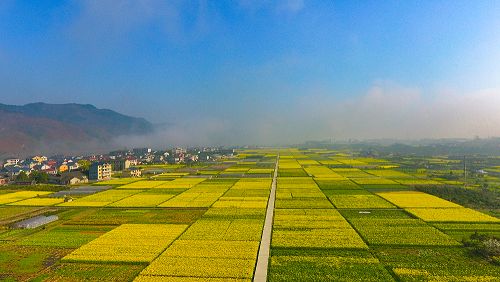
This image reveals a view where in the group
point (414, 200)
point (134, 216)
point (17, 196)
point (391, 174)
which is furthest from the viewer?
point (391, 174)

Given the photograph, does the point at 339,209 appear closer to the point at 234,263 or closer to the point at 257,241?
the point at 257,241

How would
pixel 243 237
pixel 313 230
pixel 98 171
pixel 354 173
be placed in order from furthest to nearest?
pixel 354 173
pixel 98 171
pixel 313 230
pixel 243 237

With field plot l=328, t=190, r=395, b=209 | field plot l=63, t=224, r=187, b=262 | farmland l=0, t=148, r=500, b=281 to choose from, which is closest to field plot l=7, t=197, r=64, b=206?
farmland l=0, t=148, r=500, b=281

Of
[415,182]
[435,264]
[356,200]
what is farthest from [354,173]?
[435,264]

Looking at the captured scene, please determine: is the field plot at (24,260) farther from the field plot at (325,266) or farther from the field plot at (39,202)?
the field plot at (39,202)

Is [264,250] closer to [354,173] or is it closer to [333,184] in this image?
[333,184]

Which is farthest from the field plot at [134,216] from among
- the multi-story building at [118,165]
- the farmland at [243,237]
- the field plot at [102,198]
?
the multi-story building at [118,165]

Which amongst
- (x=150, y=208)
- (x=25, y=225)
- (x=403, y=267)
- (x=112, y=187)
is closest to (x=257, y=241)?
(x=403, y=267)
